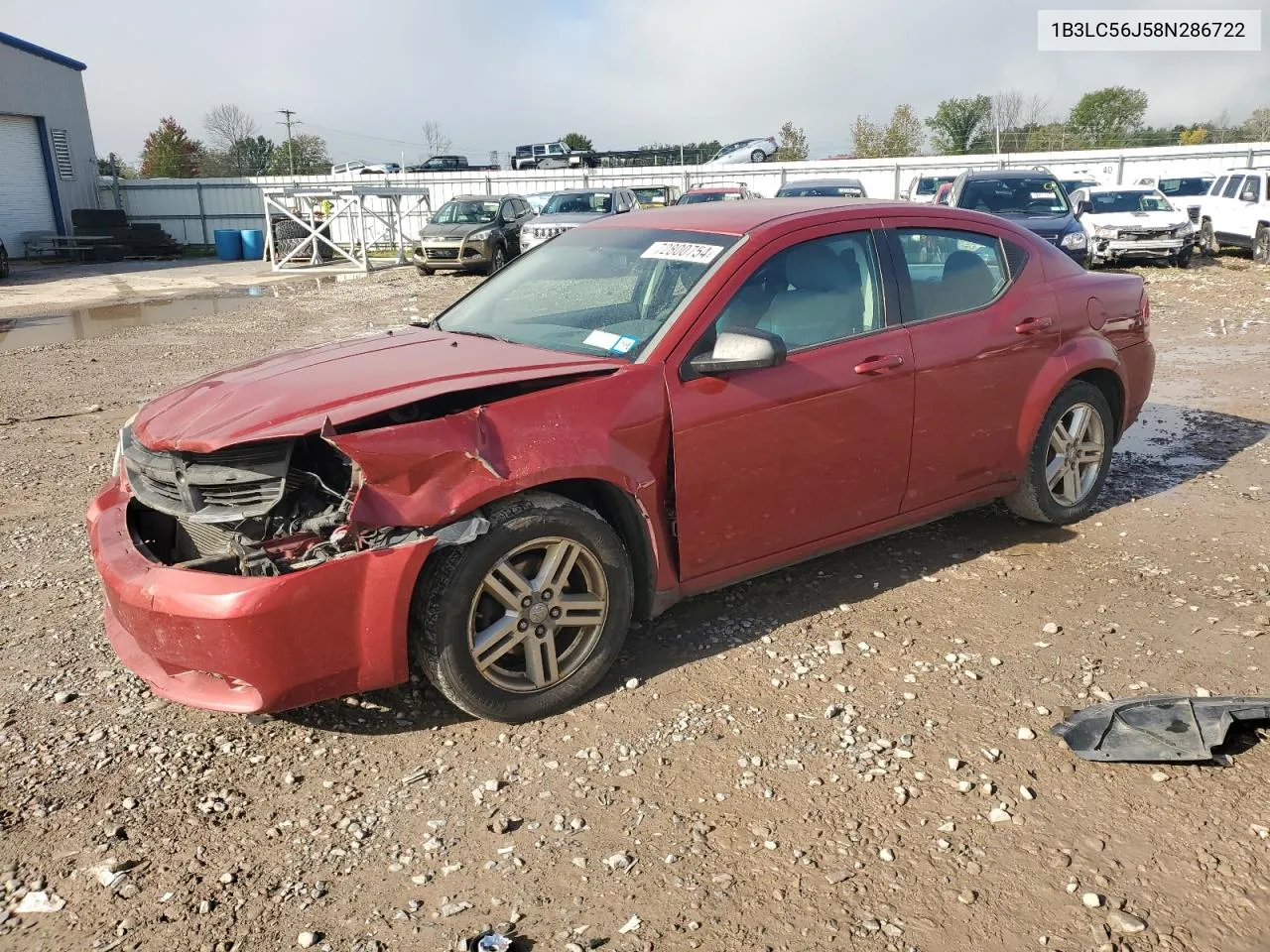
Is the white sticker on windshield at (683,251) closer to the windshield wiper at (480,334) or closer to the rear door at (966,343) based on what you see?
the windshield wiper at (480,334)

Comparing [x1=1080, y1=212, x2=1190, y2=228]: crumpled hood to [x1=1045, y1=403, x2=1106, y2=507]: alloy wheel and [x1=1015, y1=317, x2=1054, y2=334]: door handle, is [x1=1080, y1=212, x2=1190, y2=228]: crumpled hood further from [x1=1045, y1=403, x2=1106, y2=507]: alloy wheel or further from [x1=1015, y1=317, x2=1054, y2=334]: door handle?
[x1=1015, y1=317, x2=1054, y2=334]: door handle

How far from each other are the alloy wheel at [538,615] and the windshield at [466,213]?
19576 millimetres

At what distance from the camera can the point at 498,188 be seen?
113 feet

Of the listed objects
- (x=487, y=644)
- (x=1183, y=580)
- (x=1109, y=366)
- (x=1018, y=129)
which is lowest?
(x=1183, y=580)

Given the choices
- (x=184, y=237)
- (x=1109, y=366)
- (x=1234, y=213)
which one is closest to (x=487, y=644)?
(x=1109, y=366)

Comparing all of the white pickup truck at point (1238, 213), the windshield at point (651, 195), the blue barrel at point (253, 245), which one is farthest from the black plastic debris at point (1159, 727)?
the blue barrel at point (253, 245)

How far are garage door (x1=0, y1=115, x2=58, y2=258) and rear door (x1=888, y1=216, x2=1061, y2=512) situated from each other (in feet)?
104

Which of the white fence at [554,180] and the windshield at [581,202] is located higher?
the white fence at [554,180]

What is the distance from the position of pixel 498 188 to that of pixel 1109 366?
31415mm

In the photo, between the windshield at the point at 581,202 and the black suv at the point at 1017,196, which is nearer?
the black suv at the point at 1017,196

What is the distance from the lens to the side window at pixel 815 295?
13.1 ft

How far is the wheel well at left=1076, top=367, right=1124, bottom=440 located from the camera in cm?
525

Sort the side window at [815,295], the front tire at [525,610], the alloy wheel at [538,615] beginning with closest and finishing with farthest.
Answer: the front tire at [525,610] → the alloy wheel at [538,615] → the side window at [815,295]

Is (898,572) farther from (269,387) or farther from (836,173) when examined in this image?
(836,173)
